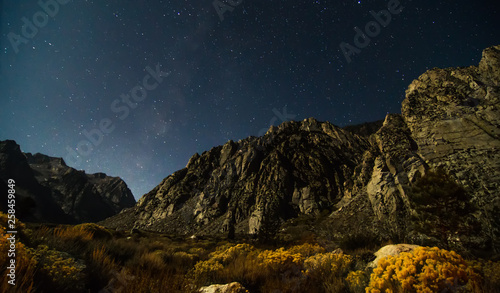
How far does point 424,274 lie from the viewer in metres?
3.46

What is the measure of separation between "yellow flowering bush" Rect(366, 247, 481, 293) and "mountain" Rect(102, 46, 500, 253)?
739 cm

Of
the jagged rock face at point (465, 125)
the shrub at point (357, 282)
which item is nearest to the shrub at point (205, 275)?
the shrub at point (357, 282)

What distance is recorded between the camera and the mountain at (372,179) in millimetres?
20812

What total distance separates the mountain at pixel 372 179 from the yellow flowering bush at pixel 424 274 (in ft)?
24.3

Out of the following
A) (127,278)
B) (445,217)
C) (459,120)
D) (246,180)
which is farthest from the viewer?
(246,180)

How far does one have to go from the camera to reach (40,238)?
485 centimetres

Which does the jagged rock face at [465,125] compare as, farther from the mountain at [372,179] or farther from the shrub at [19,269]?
the shrub at [19,269]

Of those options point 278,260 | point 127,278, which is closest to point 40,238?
point 127,278

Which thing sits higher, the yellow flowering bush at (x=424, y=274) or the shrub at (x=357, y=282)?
the yellow flowering bush at (x=424, y=274)

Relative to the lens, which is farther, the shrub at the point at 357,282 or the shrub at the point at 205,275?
the shrub at the point at 205,275

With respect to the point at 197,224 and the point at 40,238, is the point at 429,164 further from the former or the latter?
the point at 197,224

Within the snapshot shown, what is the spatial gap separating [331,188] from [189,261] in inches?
3544

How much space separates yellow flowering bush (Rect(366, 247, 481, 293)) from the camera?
3.41 metres

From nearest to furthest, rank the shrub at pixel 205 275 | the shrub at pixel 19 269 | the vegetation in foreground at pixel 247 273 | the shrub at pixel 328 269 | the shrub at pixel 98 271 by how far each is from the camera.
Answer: the shrub at pixel 19 269
the vegetation in foreground at pixel 247 273
the shrub at pixel 98 271
the shrub at pixel 205 275
the shrub at pixel 328 269
